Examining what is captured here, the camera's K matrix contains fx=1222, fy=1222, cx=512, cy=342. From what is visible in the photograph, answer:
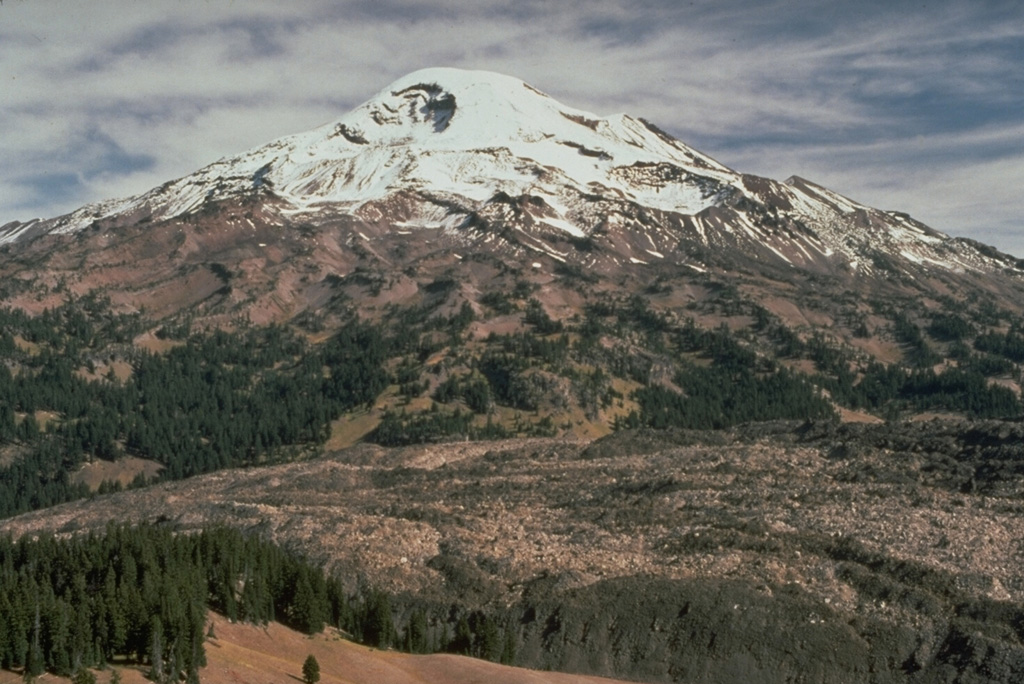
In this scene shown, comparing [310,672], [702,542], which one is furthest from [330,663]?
[702,542]

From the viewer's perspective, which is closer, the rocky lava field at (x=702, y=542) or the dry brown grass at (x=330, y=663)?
the dry brown grass at (x=330, y=663)

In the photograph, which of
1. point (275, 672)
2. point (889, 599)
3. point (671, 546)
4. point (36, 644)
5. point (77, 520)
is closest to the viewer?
point (36, 644)

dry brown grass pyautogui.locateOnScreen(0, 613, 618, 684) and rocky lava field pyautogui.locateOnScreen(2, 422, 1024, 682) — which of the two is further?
rocky lava field pyautogui.locateOnScreen(2, 422, 1024, 682)

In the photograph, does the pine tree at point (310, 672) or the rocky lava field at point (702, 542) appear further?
the rocky lava field at point (702, 542)

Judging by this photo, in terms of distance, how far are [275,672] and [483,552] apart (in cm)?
3937

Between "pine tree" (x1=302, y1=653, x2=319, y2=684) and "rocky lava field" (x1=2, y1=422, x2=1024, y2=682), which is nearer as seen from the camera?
"pine tree" (x1=302, y1=653, x2=319, y2=684)

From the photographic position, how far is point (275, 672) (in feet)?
233

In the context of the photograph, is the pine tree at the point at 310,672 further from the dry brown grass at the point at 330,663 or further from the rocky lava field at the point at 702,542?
the rocky lava field at the point at 702,542

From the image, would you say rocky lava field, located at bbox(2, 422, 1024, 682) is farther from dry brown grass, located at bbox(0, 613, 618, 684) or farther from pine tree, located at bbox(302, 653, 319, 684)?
pine tree, located at bbox(302, 653, 319, 684)

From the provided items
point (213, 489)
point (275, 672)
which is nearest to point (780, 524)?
point (275, 672)

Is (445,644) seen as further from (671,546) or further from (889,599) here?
(889,599)

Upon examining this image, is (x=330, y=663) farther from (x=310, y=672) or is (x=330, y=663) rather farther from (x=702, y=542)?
(x=702, y=542)

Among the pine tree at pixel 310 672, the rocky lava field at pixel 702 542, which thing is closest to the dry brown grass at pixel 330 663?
the pine tree at pixel 310 672

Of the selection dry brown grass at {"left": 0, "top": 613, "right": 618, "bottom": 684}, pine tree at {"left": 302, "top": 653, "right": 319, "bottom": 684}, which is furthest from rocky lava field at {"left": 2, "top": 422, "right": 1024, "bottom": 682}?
pine tree at {"left": 302, "top": 653, "right": 319, "bottom": 684}
